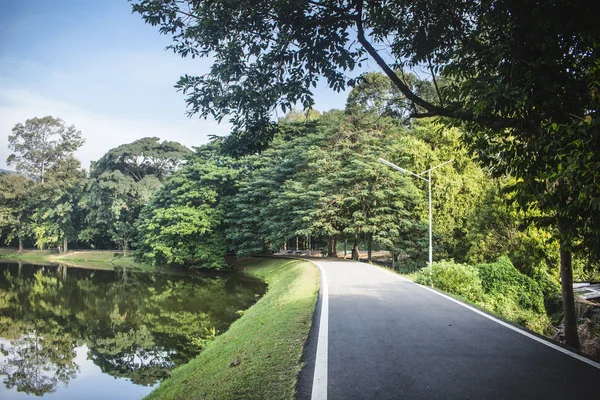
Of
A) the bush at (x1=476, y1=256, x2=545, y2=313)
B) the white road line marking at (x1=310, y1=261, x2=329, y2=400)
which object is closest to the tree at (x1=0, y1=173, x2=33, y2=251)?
the white road line marking at (x1=310, y1=261, x2=329, y2=400)

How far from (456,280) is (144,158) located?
40806 mm

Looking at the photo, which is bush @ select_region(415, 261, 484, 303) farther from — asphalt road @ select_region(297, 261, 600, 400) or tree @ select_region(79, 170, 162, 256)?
tree @ select_region(79, 170, 162, 256)

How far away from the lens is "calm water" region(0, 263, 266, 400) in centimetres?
1007

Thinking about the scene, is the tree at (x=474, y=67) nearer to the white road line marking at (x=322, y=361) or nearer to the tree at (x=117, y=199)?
the white road line marking at (x=322, y=361)

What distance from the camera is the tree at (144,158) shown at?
4281cm

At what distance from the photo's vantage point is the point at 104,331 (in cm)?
1429

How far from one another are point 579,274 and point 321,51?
1857cm

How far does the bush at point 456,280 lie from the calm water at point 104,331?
25.9ft

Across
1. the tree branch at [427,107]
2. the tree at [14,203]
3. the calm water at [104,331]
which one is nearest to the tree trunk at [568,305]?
the tree branch at [427,107]

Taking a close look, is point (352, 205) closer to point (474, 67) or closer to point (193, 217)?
point (193, 217)

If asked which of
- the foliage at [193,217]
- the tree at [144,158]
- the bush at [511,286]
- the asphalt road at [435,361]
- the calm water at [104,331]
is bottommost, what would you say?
the calm water at [104,331]

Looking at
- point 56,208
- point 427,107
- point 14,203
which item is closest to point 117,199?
point 56,208

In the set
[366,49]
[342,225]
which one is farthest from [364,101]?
[366,49]

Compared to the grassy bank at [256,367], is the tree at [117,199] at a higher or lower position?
higher
